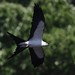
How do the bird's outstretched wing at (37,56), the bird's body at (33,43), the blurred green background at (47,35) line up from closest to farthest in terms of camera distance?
the bird's body at (33,43)
the bird's outstretched wing at (37,56)
the blurred green background at (47,35)

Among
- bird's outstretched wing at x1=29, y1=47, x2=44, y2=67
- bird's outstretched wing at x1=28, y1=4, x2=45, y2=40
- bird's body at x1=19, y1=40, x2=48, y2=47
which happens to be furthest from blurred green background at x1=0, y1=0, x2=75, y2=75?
→ bird's body at x1=19, y1=40, x2=48, y2=47

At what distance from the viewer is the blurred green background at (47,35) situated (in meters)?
14.0

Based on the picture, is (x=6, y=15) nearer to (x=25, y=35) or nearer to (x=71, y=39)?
(x=25, y=35)

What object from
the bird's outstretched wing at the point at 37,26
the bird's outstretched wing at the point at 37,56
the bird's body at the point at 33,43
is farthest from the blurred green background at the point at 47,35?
the bird's body at the point at 33,43

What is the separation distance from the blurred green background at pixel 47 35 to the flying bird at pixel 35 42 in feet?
24.7

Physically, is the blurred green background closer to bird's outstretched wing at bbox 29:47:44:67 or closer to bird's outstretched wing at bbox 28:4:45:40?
bird's outstretched wing at bbox 28:4:45:40

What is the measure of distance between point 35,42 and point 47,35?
26.9 feet

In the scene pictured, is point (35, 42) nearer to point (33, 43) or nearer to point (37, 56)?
point (33, 43)

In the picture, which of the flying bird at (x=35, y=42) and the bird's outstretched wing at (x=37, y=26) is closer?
the flying bird at (x=35, y=42)

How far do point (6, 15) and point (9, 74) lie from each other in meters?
1.67

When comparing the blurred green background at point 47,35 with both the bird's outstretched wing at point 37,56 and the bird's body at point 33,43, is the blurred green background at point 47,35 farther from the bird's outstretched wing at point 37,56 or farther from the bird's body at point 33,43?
the bird's body at point 33,43

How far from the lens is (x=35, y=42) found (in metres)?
5.75

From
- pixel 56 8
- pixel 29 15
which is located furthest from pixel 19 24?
pixel 56 8

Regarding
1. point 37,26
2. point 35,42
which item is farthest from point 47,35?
point 35,42
